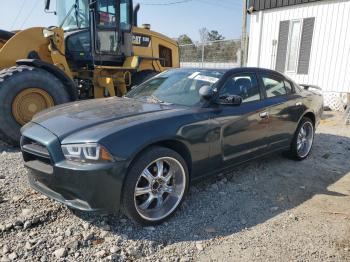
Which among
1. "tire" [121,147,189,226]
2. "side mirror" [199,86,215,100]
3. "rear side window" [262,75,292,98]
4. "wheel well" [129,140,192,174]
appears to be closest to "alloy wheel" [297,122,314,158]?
"rear side window" [262,75,292,98]

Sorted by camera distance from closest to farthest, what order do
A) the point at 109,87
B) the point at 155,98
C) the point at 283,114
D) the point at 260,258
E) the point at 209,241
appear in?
the point at 260,258, the point at 209,241, the point at 155,98, the point at 283,114, the point at 109,87

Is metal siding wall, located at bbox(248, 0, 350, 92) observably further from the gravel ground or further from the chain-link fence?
the chain-link fence

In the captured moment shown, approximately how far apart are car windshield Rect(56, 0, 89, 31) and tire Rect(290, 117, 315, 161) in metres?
4.81

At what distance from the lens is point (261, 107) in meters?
4.39

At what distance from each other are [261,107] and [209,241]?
205 cm

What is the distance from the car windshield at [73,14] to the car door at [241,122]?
4.23 m

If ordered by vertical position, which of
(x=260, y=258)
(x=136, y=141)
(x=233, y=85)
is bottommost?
(x=260, y=258)

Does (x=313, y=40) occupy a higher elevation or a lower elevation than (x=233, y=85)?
higher

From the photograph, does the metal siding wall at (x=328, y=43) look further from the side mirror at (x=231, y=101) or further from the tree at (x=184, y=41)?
the tree at (x=184, y=41)

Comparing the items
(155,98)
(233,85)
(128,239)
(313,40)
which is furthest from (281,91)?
(313,40)

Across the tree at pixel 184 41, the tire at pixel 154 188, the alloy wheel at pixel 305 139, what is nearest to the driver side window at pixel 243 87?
the tire at pixel 154 188

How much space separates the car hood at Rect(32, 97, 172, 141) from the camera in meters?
3.11

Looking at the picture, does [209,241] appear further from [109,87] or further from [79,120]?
[109,87]

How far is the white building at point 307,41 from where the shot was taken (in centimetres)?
957
